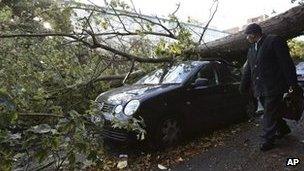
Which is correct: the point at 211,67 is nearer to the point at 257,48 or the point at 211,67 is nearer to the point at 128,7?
the point at 257,48

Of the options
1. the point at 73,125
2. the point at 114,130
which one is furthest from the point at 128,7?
the point at 73,125

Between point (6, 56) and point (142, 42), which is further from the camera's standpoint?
point (142, 42)

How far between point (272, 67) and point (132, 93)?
2.37 metres

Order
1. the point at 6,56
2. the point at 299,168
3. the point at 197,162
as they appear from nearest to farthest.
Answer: the point at 299,168, the point at 197,162, the point at 6,56

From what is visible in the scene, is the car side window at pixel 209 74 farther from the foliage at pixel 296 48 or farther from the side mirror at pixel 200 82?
the foliage at pixel 296 48

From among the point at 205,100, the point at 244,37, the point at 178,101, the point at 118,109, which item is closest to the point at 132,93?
the point at 118,109

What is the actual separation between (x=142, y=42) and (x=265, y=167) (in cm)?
589

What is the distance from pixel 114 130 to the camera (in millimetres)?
6930

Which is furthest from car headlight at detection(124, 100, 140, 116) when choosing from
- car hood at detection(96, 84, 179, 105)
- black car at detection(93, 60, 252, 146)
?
car hood at detection(96, 84, 179, 105)

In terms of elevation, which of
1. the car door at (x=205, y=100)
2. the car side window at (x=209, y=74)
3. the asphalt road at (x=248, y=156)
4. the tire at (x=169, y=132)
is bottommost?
the asphalt road at (x=248, y=156)

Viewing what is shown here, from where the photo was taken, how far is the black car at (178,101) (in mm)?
6918

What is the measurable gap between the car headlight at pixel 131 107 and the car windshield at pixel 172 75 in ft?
3.65

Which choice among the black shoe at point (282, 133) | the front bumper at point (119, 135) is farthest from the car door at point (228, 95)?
the front bumper at point (119, 135)

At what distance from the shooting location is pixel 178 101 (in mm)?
7340
